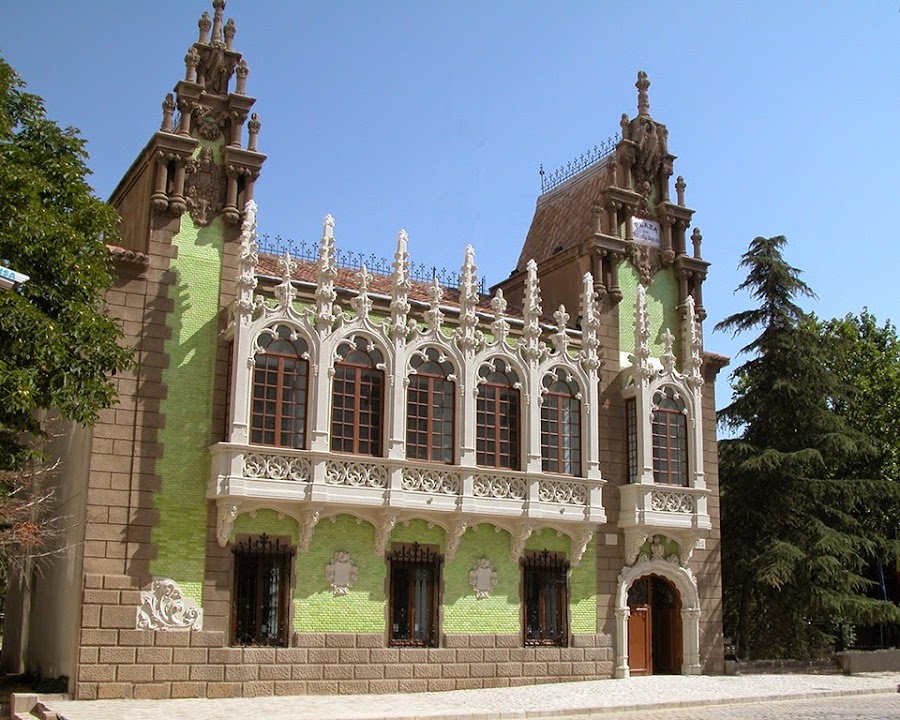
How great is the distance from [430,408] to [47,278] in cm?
1021

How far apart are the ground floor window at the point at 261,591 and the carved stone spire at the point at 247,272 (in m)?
5.23

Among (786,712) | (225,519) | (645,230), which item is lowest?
(786,712)

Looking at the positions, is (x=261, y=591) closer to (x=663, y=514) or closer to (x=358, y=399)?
(x=358, y=399)

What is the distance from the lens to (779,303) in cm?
3575

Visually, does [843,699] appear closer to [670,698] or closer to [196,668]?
[670,698]

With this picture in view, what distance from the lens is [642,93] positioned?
33.6 meters

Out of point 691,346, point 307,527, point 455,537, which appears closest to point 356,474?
point 307,527

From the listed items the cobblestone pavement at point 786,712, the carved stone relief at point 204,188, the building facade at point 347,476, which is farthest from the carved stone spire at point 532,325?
the cobblestone pavement at point 786,712

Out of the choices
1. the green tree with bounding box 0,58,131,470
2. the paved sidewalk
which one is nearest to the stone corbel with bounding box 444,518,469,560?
the paved sidewalk

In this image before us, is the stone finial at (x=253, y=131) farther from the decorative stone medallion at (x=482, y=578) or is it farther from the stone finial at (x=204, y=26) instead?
the decorative stone medallion at (x=482, y=578)

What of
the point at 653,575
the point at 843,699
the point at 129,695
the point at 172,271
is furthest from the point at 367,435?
the point at 843,699

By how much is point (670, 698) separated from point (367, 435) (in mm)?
9220

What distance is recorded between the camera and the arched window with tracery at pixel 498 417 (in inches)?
1073

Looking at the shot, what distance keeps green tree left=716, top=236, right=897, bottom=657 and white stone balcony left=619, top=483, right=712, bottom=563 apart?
3.80 metres
